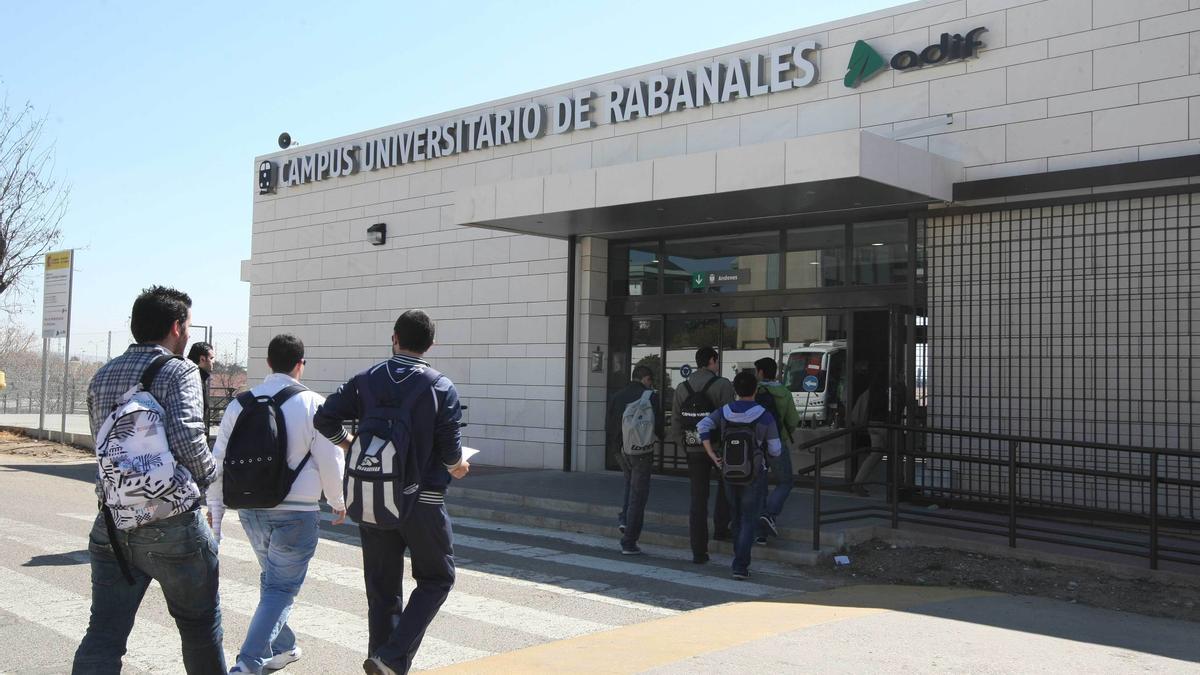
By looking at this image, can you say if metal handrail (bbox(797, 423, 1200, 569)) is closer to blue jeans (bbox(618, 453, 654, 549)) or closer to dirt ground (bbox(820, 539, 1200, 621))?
dirt ground (bbox(820, 539, 1200, 621))

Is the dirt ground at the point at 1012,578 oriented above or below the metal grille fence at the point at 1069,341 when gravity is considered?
below

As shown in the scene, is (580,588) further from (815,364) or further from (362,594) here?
(815,364)

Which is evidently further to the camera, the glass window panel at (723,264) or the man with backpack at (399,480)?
the glass window panel at (723,264)

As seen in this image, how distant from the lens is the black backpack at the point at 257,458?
16.5 ft

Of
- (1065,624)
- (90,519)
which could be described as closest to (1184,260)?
(1065,624)

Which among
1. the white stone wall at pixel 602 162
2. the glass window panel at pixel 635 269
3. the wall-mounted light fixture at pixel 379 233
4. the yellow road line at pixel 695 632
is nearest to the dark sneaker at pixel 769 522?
the yellow road line at pixel 695 632

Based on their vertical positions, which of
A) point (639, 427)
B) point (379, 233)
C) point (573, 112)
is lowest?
point (639, 427)

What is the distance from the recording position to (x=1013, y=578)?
8.67 metres

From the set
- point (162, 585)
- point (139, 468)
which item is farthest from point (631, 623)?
point (139, 468)

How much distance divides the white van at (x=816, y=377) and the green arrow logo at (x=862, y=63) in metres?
3.33

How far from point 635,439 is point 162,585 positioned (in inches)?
231

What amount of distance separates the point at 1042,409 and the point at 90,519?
10480mm

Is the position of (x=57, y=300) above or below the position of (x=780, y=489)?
above

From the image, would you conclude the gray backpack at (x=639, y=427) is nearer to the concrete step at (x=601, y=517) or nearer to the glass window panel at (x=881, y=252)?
the concrete step at (x=601, y=517)
